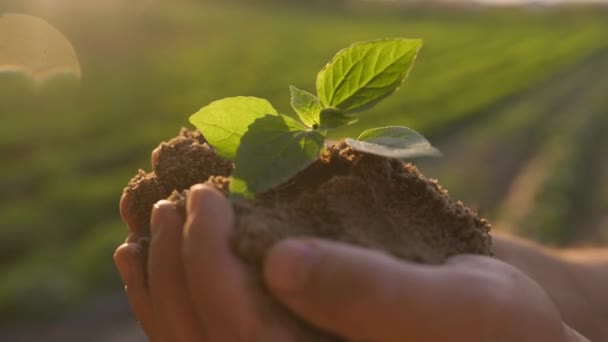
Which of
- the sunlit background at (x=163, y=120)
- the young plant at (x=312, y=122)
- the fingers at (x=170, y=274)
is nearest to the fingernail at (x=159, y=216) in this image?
the fingers at (x=170, y=274)

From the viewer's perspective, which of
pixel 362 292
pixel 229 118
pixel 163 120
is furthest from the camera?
pixel 163 120

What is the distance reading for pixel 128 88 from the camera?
16.9m

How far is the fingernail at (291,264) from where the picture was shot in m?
0.92

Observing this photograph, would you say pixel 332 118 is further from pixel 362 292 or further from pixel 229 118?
pixel 362 292

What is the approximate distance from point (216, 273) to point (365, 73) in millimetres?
561

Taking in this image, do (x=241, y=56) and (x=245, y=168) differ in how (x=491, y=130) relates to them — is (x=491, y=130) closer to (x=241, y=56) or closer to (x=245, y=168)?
(x=241, y=56)

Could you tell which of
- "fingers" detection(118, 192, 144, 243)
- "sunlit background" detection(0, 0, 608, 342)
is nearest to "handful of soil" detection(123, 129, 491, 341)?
"fingers" detection(118, 192, 144, 243)

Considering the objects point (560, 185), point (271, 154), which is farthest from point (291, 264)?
point (560, 185)

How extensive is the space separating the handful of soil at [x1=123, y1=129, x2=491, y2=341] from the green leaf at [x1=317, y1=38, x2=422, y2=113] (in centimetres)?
12

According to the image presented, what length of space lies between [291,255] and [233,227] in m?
0.15

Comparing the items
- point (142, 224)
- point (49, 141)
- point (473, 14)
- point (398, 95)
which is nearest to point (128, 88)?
point (49, 141)

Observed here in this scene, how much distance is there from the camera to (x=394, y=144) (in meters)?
1.22

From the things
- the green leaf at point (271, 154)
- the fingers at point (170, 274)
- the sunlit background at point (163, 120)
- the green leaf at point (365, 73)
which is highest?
the sunlit background at point (163, 120)

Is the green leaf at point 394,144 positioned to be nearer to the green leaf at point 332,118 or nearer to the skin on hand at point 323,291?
the green leaf at point 332,118
